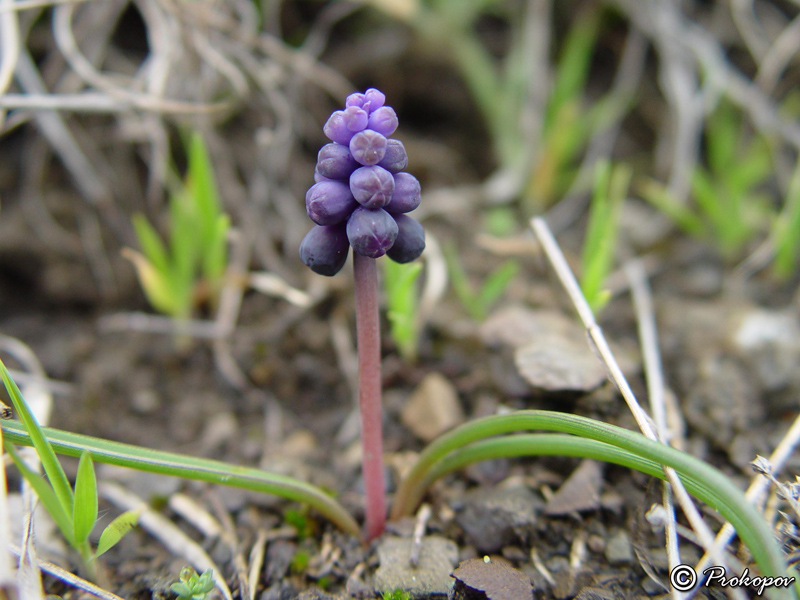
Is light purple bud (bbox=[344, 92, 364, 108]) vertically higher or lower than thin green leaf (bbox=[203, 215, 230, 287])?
higher

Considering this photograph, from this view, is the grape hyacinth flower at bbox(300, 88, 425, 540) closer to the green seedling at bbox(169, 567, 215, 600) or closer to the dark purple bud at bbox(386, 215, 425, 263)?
the dark purple bud at bbox(386, 215, 425, 263)

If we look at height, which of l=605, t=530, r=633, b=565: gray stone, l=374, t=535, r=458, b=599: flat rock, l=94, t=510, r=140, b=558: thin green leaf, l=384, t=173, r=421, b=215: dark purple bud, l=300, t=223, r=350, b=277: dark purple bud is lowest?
l=94, t=510, r=140, b=558: thin green leaf

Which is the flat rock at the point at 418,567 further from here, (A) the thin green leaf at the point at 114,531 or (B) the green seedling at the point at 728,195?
(B) the green seedling at the point at 728,195

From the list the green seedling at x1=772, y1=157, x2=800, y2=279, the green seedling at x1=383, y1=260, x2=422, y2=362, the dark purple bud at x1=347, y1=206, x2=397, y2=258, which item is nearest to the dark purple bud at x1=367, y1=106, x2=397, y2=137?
the dark purple bud at x1=347, y1=206, x2=397, y2=258

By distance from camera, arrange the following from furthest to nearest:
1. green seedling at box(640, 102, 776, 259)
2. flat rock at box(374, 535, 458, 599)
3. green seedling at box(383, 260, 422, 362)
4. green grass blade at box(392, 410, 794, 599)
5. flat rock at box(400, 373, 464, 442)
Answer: green seedling at box(640, 102, 776, 259) < flat rock at box(400, 373, 464, 442) < green seedling at box(383, 260, 422, 362) < flat rock at box(374, 535, 458, 599) < green grass blade at box(392, 410, 794, 599)

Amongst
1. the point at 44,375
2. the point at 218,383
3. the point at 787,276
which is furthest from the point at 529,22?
the point at 44,375

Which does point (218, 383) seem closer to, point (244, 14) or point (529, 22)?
point (244, 14)

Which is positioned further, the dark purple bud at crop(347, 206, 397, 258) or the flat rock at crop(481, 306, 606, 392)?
the flat rock at crop(481, 306, 606, 392)
